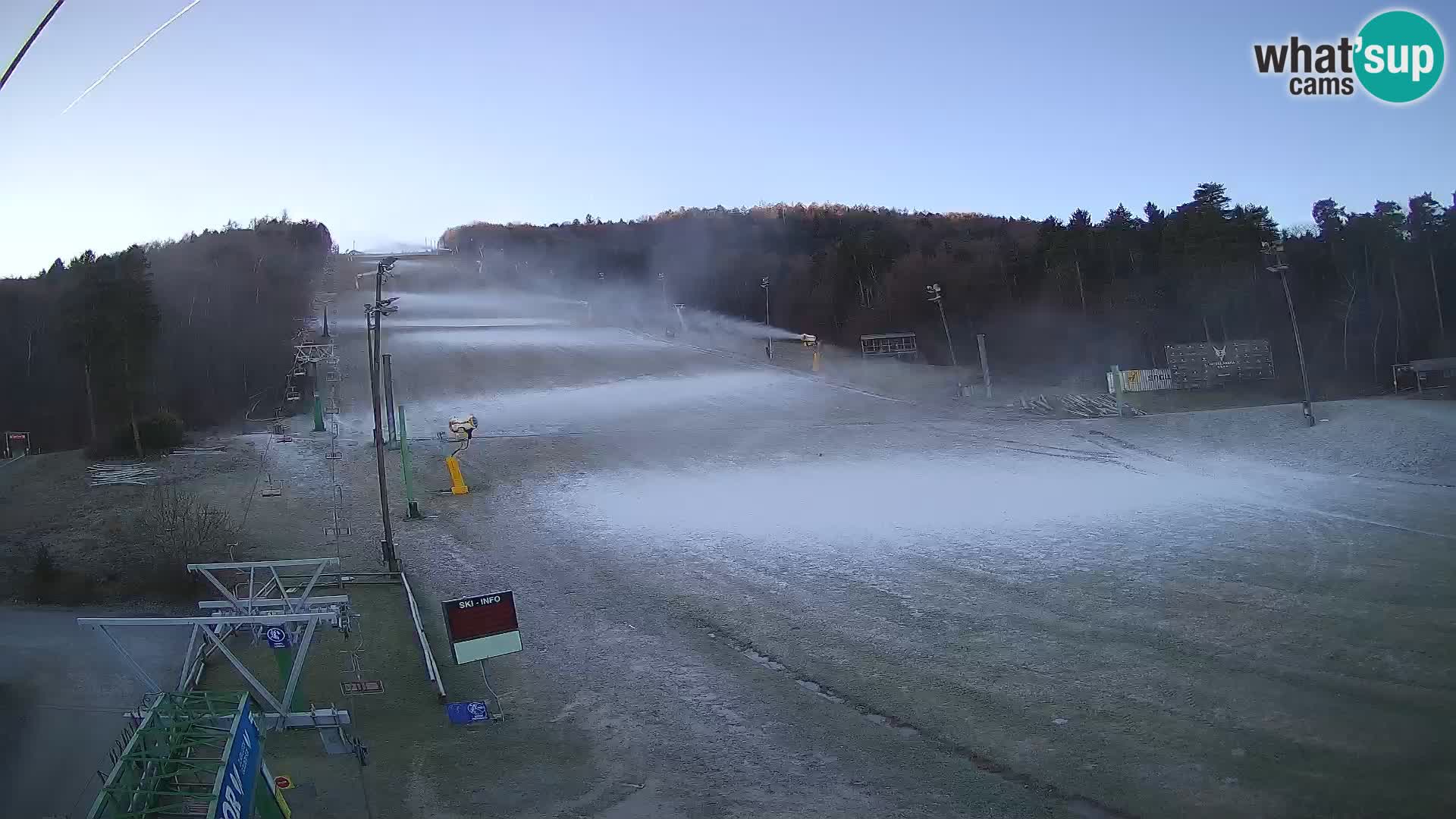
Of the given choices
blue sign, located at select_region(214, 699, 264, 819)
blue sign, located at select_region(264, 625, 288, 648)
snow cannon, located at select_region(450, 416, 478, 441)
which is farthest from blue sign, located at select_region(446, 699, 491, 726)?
snow cannon, located at select_region(450, 416, 478, 441)

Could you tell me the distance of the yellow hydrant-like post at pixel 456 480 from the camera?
71.0ft

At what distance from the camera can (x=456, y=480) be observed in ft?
72.2

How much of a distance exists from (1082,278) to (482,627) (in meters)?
46.0

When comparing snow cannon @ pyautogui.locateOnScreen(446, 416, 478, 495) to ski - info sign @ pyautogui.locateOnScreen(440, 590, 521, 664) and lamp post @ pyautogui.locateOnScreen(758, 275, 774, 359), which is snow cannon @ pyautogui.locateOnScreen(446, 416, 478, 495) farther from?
lamp post @ pyautogui.locateOnScreen(758, 275, 774, 359)

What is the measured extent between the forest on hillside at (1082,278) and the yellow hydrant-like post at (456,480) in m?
28.6

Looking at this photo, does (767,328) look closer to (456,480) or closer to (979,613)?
(456,480)

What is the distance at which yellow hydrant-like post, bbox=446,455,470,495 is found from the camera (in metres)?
21.6

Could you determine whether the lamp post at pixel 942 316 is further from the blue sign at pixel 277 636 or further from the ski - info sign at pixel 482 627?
the blue sign at pixel 277 636

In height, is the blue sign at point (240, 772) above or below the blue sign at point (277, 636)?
above

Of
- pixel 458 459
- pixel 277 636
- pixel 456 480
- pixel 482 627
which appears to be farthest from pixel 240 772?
pixel 458 459

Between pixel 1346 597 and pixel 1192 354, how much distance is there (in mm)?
25245

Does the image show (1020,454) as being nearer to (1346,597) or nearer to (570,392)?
(1346,597)

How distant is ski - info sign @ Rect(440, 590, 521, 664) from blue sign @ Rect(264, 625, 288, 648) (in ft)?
4.89

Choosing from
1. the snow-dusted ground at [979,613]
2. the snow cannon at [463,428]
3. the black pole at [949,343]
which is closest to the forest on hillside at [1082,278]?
the black pole at [949,343]
